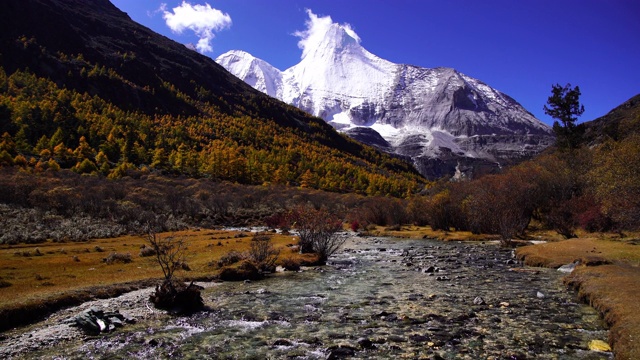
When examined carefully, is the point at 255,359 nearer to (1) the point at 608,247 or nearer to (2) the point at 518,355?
(2) the point at 518,355

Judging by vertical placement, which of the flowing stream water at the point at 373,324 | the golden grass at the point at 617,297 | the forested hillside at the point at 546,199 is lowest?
the flowing stream water at the point at 373,324

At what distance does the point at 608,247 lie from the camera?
89.6 feet

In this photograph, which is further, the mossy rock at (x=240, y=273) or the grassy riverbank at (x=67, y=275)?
the mossy rock at (x=240, y=273)

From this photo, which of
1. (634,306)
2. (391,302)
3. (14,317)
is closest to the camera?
(634,306)

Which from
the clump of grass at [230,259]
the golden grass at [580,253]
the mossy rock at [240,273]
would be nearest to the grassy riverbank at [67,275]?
the clump of grass at [230,259]

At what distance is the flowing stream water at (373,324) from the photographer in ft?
35.0

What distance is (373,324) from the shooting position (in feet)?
42.9

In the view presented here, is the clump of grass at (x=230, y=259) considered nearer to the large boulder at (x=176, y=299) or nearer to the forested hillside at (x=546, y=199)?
the large boulder at (x=176, y=299)

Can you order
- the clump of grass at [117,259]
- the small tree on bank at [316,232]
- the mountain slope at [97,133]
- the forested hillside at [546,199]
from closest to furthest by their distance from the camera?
the clump of grass at [117,259], the small tree on bank at [316,232], the forested hillside at [546,199], the mountain slope at [97,133]

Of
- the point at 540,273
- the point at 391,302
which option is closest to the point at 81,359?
the point at 391,302

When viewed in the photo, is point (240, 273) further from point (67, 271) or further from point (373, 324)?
point (373, 324)

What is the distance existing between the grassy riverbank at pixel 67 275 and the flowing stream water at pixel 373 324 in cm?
380

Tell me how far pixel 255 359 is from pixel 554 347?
8.24 m

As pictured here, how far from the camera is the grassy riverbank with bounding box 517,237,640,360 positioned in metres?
10.6
